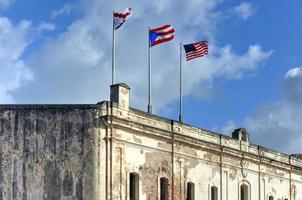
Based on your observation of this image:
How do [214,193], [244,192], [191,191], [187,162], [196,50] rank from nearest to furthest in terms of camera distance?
1. [187,162]
2. [191,191]
3. [214,193]
4. [196,50]
5. [244,192]

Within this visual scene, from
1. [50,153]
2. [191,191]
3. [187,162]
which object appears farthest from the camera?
[191,191]

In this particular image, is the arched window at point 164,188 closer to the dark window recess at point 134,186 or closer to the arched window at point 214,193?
the dark window recess at point 134,186

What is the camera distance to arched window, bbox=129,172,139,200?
3009 cm

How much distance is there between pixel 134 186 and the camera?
3025 cm

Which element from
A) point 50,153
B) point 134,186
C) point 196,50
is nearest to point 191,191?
point 134,186

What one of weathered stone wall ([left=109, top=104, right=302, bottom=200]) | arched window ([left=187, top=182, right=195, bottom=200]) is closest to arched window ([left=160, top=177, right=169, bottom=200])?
weathered stone wall ([left=109, top=104, right=302, bottom=200])

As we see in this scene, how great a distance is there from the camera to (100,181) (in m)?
28.2

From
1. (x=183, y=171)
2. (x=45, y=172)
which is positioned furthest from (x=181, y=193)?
(x=45, y=172)

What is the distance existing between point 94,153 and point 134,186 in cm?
287

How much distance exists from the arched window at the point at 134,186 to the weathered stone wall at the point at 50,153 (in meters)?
2.39

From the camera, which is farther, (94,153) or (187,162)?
(187,162)

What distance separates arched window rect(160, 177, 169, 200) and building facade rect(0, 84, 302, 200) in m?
0.04

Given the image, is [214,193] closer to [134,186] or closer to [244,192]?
[244,192]

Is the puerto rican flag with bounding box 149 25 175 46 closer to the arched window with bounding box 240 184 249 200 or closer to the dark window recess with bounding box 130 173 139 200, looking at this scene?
the dark window recess with bounding box 130 173 139 200
